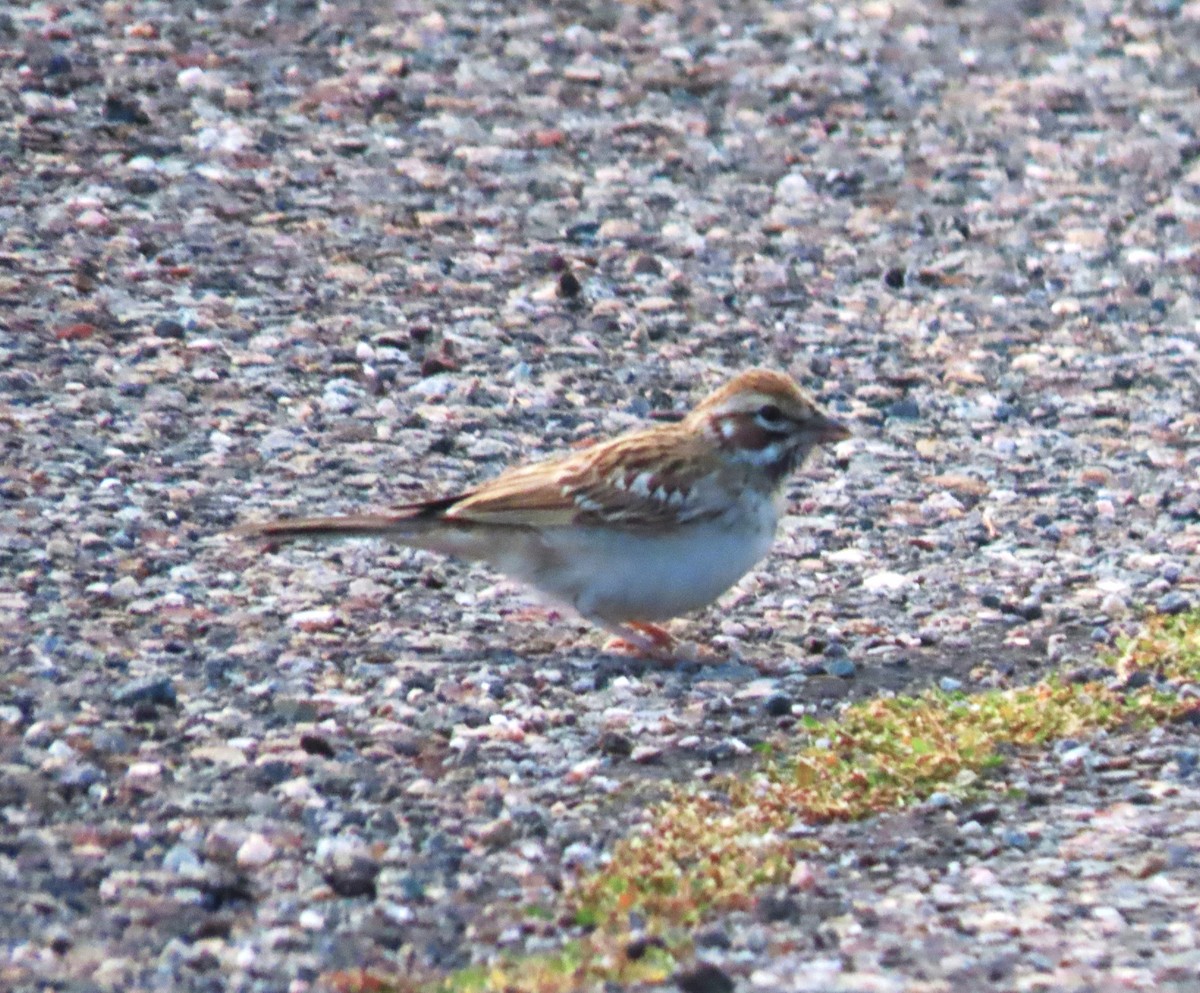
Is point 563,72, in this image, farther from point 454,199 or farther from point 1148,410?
point 1148,410

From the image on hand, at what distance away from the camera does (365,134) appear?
1352 cm

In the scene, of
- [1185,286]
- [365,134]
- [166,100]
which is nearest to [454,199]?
[365,134]

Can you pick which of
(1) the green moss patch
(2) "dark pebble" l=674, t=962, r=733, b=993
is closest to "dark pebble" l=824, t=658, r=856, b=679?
(1) the green moss patch

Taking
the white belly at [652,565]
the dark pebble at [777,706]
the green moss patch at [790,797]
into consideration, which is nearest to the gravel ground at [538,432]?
the dark pebble at [777,706]

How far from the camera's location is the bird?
8.53 metres

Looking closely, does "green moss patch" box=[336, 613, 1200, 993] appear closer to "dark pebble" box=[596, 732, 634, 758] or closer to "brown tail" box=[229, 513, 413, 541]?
"dark pebble" box=[596, 732, 634, 758]

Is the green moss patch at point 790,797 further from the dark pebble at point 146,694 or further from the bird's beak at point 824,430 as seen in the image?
the dark pebble at point 146,694

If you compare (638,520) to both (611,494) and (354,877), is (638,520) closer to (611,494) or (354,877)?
(611,494)

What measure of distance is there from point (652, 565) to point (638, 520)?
0.21 m

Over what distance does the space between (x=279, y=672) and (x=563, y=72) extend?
7.16m

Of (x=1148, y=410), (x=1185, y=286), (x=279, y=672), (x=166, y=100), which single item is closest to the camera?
(x=279, y=672)

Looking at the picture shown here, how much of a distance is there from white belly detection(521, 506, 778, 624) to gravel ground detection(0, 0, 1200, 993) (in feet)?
0.89

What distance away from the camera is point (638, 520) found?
28.4 feet

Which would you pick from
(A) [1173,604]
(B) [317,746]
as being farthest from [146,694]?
(A) [1173,604]
